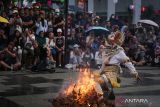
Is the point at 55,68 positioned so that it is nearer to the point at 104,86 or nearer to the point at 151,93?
the point at 151,93

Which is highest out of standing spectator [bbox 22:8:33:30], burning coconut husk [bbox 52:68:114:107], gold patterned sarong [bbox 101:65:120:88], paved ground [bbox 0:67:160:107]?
standing spectator [bbox 22:8:33:30]

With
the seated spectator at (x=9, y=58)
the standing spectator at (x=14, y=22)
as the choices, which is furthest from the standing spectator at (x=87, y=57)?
the seated spectator at (x=9, y=58)

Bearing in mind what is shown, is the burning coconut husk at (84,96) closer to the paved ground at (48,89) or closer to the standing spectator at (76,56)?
the paved ground at (48,89)

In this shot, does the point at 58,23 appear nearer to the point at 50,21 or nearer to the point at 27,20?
the point at 50,21

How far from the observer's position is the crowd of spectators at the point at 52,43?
731 inches

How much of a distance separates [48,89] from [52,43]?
6.10 m

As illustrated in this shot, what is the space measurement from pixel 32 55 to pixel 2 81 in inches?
145

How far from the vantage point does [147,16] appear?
151 ft

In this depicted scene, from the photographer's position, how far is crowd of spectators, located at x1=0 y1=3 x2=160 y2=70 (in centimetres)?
1858

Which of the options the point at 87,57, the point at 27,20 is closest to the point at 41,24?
the point at 27,20

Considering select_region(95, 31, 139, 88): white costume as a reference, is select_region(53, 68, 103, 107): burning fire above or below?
below

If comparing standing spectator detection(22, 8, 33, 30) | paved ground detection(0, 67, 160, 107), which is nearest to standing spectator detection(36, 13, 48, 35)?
standing spectator detection(22, 8, 33, 30)

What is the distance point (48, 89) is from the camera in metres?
13.7

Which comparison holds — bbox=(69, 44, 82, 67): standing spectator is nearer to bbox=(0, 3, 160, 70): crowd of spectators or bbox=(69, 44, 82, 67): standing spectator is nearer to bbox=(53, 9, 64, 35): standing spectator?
bbox=(0, 3, 160, 70): crowd of spectators
